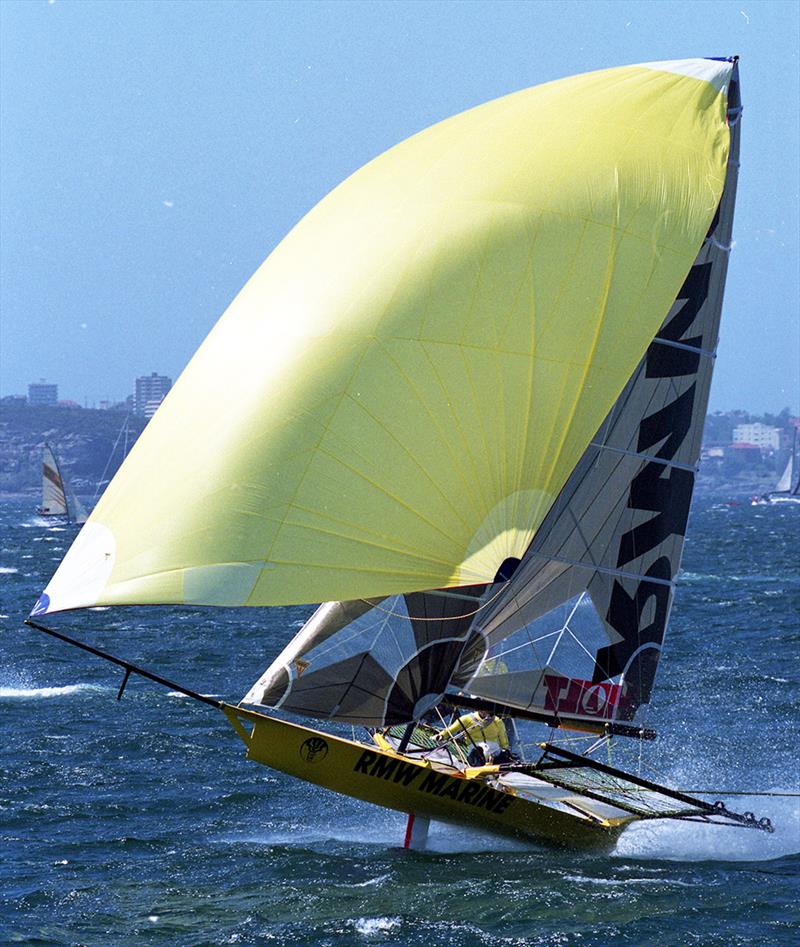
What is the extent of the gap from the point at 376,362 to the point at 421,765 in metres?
3.63

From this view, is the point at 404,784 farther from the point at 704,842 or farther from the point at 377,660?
the point at 704,842

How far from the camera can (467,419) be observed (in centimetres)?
1291

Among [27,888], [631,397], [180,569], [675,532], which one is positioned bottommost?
[27,888]

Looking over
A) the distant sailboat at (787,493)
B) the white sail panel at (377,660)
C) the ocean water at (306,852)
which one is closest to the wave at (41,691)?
the ocean water at (306,852)

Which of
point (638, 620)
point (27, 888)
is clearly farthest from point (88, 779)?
point (638, 620)

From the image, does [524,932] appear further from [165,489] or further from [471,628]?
[165,489]

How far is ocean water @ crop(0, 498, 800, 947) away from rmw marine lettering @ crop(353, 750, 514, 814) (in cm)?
60

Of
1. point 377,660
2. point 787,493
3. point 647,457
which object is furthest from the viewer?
point 787,493

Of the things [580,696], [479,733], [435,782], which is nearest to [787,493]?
[479,733]

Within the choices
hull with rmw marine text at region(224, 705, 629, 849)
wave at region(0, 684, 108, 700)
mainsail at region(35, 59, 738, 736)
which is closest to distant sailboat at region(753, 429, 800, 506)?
wave at region(0, 684, 108, 700)

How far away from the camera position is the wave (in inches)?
928

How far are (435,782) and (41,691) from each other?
1202 centimetres

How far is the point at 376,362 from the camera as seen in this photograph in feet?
41.8

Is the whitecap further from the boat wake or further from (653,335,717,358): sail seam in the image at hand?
(653,335,717,358): sail seam
